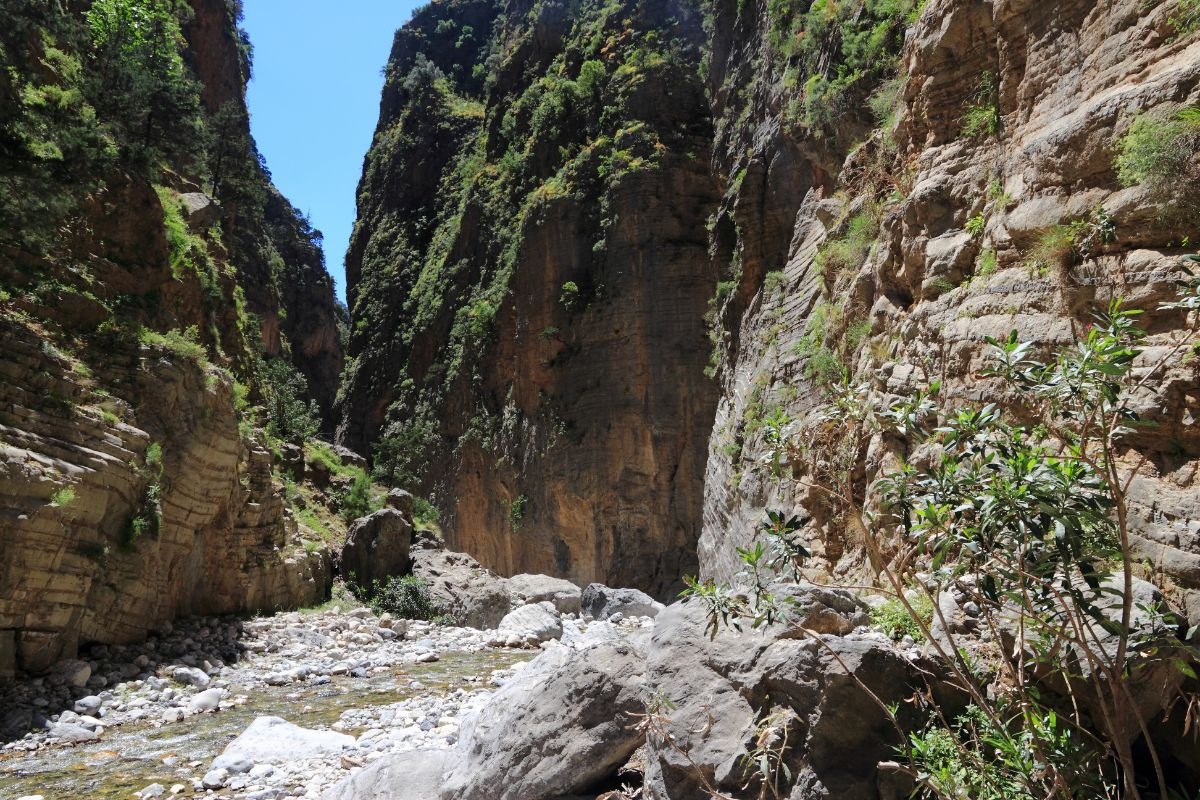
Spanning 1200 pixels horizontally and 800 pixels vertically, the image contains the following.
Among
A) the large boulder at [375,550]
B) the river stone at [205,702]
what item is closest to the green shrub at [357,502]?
the large boulder at [375,550]

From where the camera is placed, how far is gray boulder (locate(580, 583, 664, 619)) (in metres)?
19.4

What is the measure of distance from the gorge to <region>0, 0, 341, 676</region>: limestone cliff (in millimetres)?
77

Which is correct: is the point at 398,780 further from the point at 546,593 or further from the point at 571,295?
the point at 571,295

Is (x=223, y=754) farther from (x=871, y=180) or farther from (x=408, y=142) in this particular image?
(x=408, y=142)

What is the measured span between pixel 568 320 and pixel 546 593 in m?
12.6

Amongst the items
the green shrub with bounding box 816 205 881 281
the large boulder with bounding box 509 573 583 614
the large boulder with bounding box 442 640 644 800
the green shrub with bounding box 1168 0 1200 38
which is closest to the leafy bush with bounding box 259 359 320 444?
the large boulder with bounding box 509 573 583 614

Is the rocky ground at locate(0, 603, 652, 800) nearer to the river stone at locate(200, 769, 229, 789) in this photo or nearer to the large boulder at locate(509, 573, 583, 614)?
the river stone at locate(200, 769, 229, 789)

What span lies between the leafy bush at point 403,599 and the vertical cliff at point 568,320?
8.63 meters

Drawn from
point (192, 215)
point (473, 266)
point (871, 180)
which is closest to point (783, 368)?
point (871, 180)

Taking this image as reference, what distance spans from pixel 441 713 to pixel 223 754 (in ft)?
8.92

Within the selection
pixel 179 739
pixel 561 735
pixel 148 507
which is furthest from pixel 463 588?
pixel 561 735

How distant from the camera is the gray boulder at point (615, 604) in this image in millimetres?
19406

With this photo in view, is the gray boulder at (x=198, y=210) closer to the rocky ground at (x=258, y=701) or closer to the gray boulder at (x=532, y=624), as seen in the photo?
Result: the rocky ground at (x=258, y=701)

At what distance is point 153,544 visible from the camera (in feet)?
42.6
